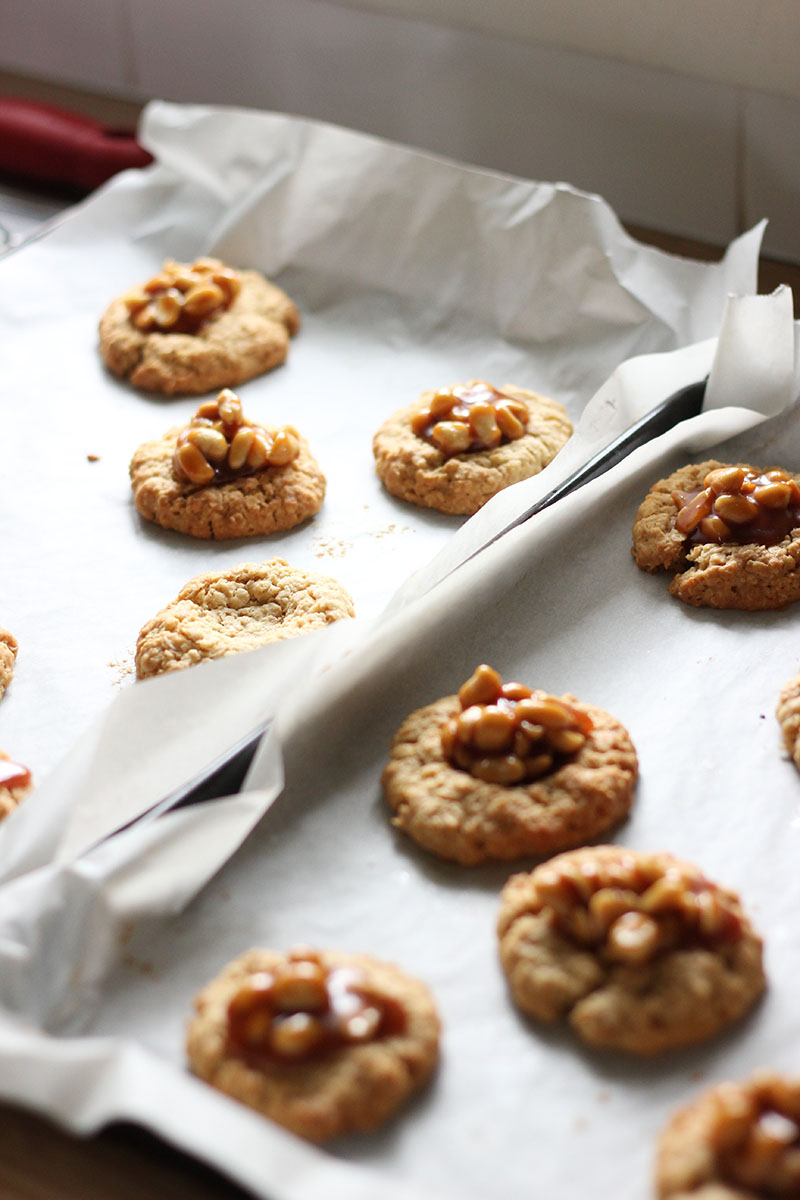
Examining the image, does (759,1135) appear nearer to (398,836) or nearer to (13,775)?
(398,836)

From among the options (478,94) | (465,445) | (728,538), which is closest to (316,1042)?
(728,538)

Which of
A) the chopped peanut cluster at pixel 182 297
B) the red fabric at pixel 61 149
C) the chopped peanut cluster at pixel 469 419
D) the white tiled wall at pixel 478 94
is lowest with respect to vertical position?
the chopped peanut cluster at pixel 469 419

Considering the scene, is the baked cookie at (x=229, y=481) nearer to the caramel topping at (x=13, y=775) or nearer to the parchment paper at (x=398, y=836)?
the parchment paper at (x=398, y=836)

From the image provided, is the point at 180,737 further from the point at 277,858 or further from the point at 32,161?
the point at 32,161

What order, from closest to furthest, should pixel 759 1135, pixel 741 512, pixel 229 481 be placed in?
1. pixel 759 1135
2. pixel 741 512
3. pixel 229 481

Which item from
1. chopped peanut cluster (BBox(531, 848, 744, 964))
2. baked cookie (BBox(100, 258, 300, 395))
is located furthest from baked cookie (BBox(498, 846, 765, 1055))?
baked cookie (BBox(100, 258, 300, 395))

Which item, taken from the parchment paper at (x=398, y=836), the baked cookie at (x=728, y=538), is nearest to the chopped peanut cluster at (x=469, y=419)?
the parchment paper at (x=398, y=836)

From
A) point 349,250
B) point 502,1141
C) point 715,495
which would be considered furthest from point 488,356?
point 502,1141
